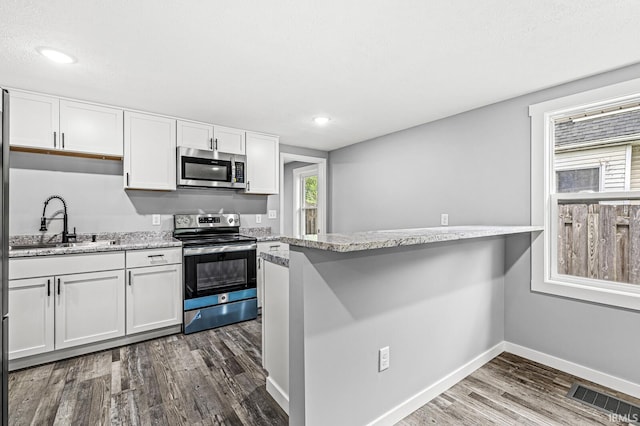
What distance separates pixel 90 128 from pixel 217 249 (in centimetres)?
163

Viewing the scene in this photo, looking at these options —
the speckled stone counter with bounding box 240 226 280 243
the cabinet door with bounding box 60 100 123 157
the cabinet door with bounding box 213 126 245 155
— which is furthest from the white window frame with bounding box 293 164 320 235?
the cabinet door with bounding box 60 100 123 157

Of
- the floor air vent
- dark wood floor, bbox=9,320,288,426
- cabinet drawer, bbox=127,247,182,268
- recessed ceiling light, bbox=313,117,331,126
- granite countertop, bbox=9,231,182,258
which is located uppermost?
recessed ceiling light, bbox=313,117,331,126

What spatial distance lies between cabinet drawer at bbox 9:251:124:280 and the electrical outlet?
2.45 metres

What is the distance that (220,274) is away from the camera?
334 centimetres

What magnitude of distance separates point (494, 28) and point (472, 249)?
148 centimetres

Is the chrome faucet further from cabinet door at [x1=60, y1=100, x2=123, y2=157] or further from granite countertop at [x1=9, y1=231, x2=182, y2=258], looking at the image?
cabinet door at [x1=60, y1=100, x2=123, y2=157]

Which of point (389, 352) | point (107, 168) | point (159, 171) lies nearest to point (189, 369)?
point (389, 352)

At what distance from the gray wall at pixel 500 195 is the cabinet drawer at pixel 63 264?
9.89 feet

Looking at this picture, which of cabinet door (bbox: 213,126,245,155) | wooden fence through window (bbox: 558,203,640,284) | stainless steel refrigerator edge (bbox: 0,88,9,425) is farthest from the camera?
cabinet door (bbox: 213,126,245,155)

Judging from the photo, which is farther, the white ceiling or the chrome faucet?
the chrome faucet

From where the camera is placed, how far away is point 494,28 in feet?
5.63

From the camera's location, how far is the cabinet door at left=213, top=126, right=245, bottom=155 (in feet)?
11.8

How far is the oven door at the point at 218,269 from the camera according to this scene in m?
3.15

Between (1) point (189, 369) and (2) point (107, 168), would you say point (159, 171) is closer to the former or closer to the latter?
(2) point (107, 168)
